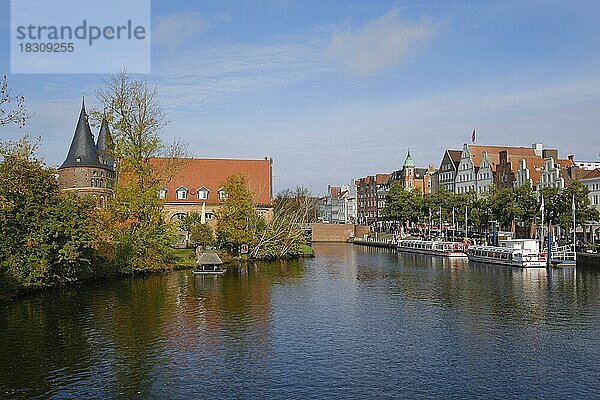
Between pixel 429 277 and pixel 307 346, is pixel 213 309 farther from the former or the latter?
pixel 429 277

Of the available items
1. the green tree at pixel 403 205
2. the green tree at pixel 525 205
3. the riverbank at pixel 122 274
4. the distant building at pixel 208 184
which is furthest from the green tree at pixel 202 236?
the green tree at pixel 403 205

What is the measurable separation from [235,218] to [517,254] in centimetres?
2473

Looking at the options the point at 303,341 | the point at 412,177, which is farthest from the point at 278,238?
the point at 412,177

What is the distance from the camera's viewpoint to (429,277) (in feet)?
149

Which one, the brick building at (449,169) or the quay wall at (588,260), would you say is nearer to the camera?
the quay wall at (588,260)

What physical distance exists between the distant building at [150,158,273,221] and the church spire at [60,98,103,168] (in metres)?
12.6

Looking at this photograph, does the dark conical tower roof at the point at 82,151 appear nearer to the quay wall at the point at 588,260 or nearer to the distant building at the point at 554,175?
the quay wall at the point at 588,260

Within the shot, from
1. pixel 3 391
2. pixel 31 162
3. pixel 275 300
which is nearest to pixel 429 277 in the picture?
pixel 275 300

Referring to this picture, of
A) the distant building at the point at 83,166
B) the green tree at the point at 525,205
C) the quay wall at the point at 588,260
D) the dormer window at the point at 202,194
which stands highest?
the distant building at the point at 83,166

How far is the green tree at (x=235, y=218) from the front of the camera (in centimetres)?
5839

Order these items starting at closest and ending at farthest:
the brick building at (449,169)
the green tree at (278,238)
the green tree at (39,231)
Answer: the green tree at (39,231)
the green tree at (278,238)
the brick building at (449,169)

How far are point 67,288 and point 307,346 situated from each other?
19.1 meters

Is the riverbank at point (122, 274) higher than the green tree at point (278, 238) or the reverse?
the reverse

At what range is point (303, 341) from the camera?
2355cm
